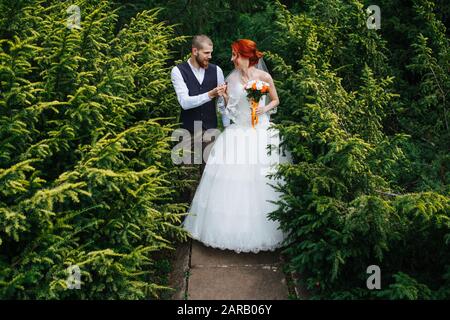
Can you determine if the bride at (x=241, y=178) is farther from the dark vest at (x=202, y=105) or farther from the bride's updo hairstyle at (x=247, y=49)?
the dark vest at (x=202, y=105)

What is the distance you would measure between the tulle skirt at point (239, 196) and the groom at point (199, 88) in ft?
1.60

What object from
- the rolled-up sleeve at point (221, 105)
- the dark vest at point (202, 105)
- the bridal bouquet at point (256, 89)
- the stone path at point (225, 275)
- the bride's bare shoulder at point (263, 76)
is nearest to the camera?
the stone path at point (225, 275)

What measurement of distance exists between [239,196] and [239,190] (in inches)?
3.0

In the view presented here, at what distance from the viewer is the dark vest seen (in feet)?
23.0

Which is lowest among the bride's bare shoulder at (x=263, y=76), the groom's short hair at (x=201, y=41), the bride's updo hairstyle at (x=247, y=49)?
the bride's bare shoulder at (x=263, y=76)

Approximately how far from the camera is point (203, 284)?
570cm

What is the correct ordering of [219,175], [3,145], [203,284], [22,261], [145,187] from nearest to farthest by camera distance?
[22,261] → [3,145] → [145,187] → [203,284] → [219,175]

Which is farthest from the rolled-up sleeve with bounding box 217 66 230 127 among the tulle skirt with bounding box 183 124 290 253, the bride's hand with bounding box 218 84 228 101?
the tulle skirt with bounding box 183 124 290 253

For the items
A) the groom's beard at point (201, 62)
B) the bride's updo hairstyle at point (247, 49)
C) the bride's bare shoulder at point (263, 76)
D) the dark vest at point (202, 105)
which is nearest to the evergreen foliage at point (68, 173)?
the dark vest at point (202, 105)

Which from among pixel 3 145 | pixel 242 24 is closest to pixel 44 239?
pixel 3 145

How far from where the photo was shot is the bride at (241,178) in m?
6.22

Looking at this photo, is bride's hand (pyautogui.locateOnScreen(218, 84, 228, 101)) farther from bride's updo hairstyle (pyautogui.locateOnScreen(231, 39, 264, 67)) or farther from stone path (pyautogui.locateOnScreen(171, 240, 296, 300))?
stone path (pyautogui.locateOnScreen(171, 240, 296, 300))
